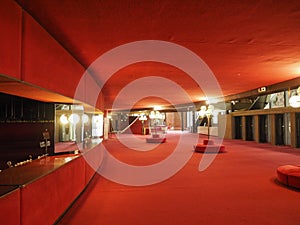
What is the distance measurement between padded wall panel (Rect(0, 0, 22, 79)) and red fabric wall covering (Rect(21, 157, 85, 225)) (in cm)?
115

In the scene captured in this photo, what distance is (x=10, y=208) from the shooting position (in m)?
2.03

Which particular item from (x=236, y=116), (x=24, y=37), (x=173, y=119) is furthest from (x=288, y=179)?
(x=173, y=119)

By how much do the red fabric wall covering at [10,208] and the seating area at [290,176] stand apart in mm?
4716

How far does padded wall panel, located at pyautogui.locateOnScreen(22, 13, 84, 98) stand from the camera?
2.55m

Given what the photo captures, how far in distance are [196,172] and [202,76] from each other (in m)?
2.99

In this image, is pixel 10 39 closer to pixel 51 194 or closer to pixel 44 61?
pixel 44 61

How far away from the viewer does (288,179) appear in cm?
472

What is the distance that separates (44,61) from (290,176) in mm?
4865

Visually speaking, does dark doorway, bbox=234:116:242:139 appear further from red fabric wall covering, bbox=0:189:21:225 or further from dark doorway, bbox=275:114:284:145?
red fabric wall covering, bbox=0:189:21:225

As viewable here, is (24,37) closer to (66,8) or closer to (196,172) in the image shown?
(66,8)

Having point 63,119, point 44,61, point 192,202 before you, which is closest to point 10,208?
point 44,61

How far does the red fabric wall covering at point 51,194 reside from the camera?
233cm

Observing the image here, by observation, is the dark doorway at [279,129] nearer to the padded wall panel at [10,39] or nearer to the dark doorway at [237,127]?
the dark doorway at [237,127]

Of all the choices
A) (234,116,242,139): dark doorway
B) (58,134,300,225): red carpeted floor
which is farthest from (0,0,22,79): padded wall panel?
(234,116,242,139): dark doorway
